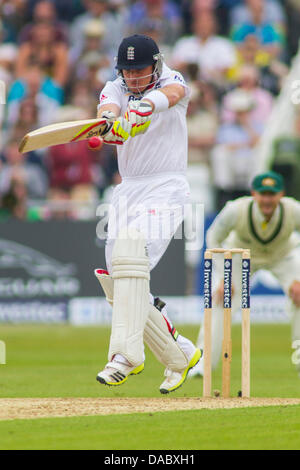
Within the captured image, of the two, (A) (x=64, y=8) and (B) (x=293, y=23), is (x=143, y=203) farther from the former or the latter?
(B) (x=293, y=23)

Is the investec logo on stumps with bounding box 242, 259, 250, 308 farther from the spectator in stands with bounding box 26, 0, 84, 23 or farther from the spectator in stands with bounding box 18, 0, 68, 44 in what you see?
the spectator in stands with bounding box 26, 0, 84, 23

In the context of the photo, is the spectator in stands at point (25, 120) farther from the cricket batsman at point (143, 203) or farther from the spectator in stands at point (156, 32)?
the cricket batsman at point (143, 203)

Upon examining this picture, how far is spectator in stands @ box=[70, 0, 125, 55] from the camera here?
51.4 ft

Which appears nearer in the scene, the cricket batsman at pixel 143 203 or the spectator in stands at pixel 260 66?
the cricket batsman at pixel 143 203

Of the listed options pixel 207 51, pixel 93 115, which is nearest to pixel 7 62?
pixel 93 115

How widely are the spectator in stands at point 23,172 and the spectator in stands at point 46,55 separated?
5.62 ft

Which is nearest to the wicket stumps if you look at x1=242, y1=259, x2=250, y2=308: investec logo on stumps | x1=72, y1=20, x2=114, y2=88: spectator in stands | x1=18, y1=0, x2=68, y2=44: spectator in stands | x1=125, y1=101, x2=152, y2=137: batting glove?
x1=242, y1=259, x2=250, y2=308: investec logo on stumps

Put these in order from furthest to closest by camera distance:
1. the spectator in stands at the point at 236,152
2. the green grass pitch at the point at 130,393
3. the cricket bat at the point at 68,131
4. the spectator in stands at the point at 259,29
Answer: the spectator in stands at the point at 259,29 < the spectator in stands at the point at 236,152 < the cricket bat at the point at 68,131 < the green grass pitch at the point at 130,393

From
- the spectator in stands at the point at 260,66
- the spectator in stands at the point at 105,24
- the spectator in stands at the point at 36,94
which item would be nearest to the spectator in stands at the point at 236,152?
the spectator in stands at the point at 260,66

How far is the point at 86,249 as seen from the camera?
42.5 feet

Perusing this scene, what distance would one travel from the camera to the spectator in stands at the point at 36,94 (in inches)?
574

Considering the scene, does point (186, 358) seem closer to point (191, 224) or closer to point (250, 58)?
point (191, 224)

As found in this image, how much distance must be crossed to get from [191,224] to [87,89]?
3.11m

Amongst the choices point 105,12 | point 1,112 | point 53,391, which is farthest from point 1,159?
point 53,391
